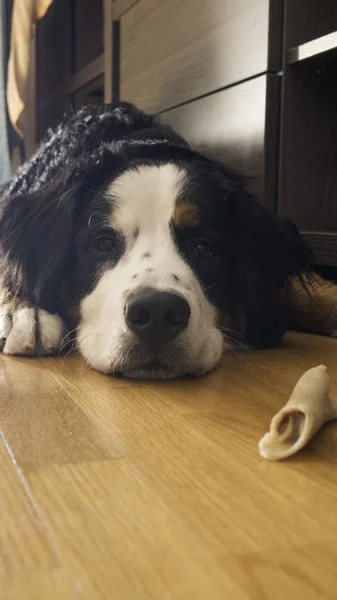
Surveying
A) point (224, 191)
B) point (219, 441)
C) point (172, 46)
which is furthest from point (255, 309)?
point (172, 46)

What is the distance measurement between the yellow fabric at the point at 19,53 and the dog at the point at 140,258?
1758mm

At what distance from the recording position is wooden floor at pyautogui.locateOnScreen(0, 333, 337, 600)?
59cm

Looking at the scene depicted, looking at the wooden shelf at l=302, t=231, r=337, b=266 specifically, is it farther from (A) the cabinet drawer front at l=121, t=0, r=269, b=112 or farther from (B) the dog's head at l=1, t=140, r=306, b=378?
(A) the cabinet drawer front at l=121, t=0, r=269, b=112

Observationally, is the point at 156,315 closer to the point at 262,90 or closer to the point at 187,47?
the point at 262,90

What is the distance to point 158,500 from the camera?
762mm

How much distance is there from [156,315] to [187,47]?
1.39 metres

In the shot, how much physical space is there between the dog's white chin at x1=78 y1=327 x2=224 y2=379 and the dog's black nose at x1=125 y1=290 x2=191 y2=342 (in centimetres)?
5

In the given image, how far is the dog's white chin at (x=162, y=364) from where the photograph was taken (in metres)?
1.36

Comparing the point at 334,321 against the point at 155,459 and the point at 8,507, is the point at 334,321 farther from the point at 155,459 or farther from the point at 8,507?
the point at 8,507

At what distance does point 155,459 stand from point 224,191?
2.98ft

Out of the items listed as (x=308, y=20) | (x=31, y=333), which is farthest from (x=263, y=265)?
(x=308, y=20)

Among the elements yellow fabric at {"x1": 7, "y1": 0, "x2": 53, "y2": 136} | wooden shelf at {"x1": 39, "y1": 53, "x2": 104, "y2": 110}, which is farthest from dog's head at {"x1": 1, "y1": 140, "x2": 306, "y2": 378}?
yellow fabric at {"x1": 7, "y1": 0, "x2": 53, "y2": 136}

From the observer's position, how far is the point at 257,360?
1586mm

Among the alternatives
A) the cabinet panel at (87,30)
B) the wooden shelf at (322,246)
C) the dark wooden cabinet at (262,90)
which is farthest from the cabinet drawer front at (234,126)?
the cabinet panel at (87,30)
